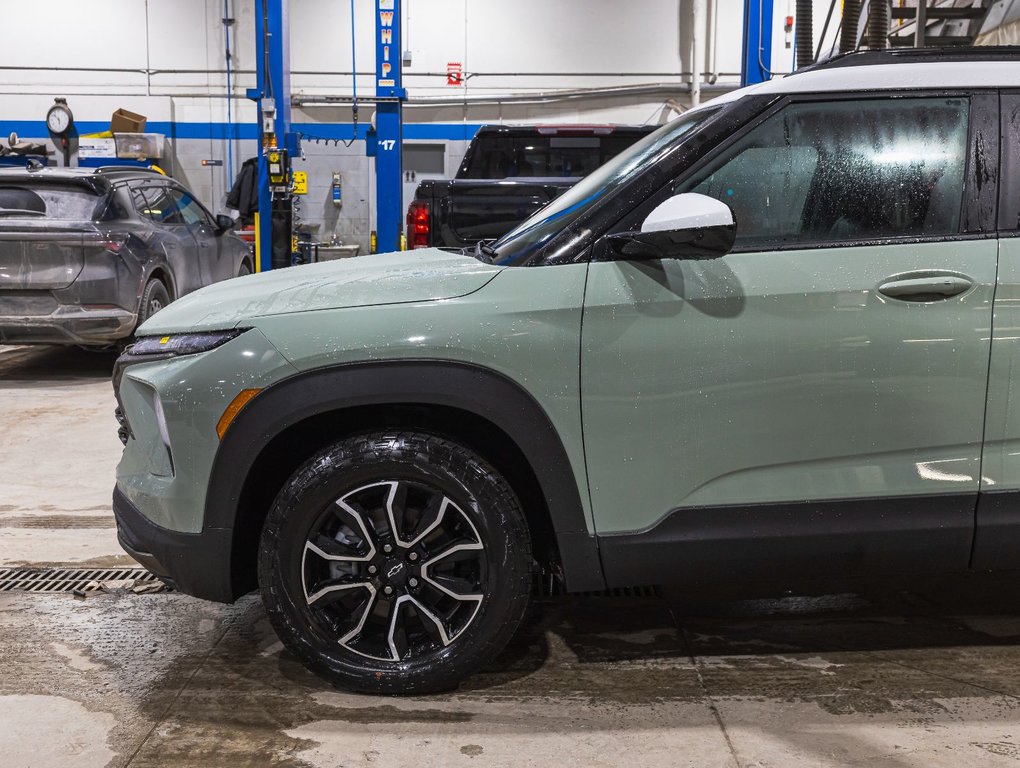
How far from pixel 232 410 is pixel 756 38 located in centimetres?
811

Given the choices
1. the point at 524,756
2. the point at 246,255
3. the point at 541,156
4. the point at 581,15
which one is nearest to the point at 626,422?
the point at 524,756

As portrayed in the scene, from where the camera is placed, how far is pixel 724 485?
260 cm

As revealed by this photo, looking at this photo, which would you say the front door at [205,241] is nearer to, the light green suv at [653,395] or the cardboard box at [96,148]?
the light green suv at [653,395]

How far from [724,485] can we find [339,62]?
15.7 metres

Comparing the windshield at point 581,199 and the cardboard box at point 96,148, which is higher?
the cardboard box at point 96,148

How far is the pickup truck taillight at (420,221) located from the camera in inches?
281

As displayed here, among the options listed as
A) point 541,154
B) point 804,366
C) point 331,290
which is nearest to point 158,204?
point 541,154

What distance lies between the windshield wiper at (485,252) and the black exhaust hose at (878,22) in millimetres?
3184

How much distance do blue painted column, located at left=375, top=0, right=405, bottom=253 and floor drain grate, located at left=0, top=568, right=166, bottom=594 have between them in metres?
7.24

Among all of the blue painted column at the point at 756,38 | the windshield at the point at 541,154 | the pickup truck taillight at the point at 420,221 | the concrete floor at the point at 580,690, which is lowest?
the concrete floor at the point at 580,690

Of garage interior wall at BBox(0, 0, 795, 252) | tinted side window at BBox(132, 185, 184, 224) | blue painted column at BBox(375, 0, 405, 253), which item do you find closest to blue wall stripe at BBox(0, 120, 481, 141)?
garage interior wall at BBox(0, 0, 795, 252)

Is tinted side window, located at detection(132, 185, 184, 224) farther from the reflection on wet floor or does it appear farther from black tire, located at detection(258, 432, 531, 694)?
black tire, located at detection(258, 432, 531, 694)

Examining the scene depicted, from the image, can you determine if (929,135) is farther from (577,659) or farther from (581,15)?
(581,15)

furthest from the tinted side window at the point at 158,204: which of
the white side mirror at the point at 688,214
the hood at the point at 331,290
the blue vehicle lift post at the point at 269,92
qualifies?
the white side mirror at the point at 688,214
